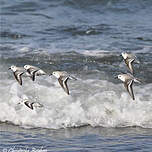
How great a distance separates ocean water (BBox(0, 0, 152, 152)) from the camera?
739cm

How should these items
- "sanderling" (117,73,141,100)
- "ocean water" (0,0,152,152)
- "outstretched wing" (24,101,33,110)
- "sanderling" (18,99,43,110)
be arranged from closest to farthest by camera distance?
"ocean water" (0,0,152,152) → "sanderling" (117,73,141,100) → "outstretched wing" (24,101,33,110) → "sanderling" (18,99,43,110)

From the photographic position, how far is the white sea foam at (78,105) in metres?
8.04

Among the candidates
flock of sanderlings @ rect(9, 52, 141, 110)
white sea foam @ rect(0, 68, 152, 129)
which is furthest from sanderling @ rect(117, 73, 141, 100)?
white sea foam @ rect(0, 68, 152, 129)

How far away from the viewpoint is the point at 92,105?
8.40m

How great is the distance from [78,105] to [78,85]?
2.27ft

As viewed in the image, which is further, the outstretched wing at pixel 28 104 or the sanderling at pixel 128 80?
the outstretched wing at pixel 28 104

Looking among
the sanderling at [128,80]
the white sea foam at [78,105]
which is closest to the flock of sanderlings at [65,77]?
the sanderling at [128,80]

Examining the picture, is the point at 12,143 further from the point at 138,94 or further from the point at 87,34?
the point at 87,34

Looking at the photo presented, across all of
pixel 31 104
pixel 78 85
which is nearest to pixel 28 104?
pixel 31 104

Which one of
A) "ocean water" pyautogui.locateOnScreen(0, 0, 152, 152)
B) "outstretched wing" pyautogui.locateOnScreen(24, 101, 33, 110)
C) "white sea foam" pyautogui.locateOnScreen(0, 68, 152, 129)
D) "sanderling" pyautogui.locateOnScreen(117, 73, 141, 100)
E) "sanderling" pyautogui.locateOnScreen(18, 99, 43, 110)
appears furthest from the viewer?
"sanderling" pyautogui.locateOnScreen(18, 99, 43, 110)

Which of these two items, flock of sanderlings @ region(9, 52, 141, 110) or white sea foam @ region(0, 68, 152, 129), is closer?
flock of sanderlings @ region(9, 52, 141, 110)

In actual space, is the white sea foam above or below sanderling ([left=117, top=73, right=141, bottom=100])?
below

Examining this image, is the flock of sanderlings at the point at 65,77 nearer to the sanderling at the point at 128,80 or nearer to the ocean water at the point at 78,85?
the sanderling at the point at 128,80

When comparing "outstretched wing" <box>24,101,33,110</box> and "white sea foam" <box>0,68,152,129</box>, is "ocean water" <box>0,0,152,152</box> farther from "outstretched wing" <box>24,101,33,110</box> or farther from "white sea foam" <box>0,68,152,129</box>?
"outstretched wing" <box>24,101,33,110</box>
